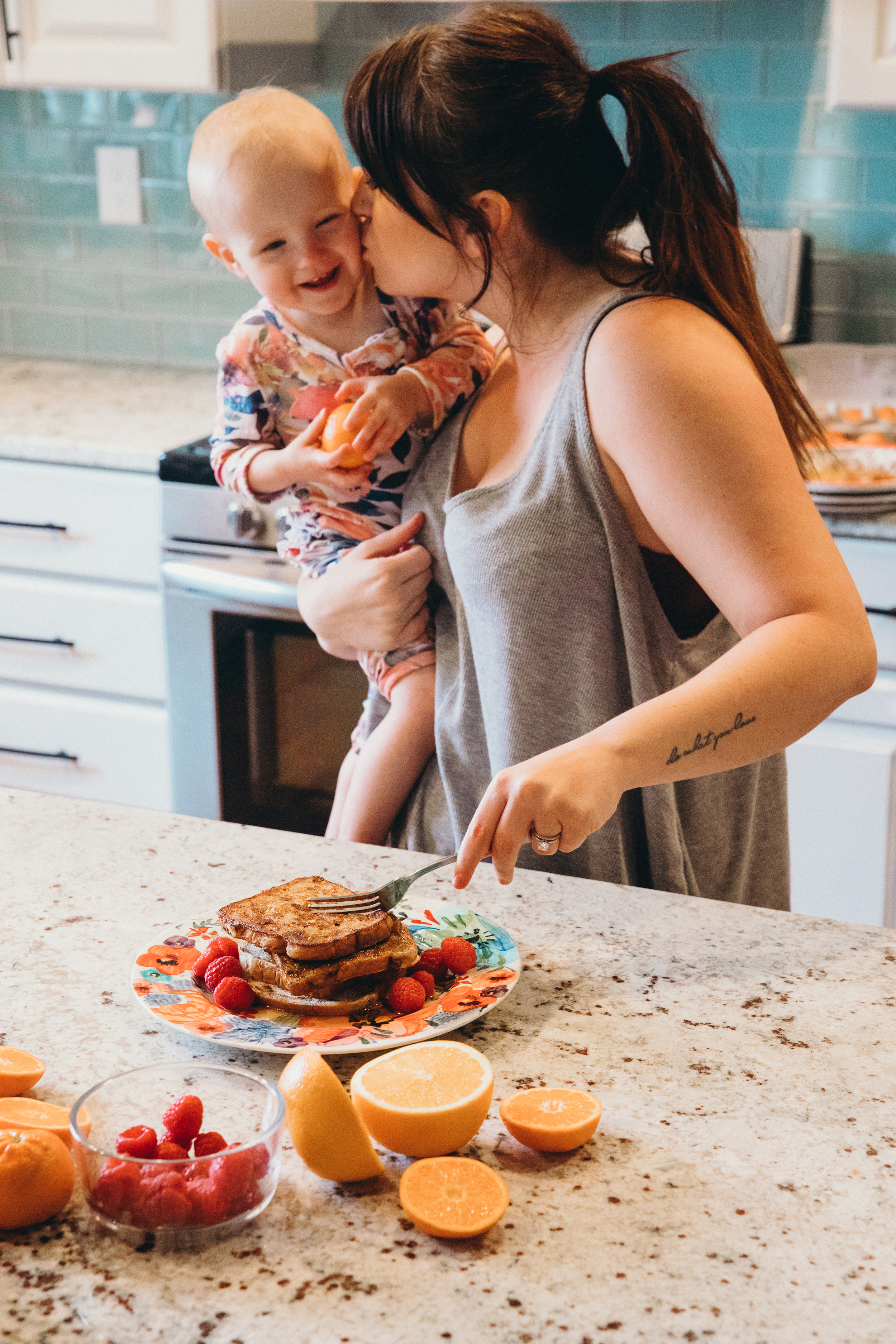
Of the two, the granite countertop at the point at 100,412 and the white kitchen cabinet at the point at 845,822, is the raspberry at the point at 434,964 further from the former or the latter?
the granite countertop at the point at 100,412

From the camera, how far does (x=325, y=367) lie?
1.65 meters

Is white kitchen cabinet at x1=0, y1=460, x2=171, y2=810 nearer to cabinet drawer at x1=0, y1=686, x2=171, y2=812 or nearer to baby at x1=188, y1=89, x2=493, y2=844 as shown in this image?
cabinet drawer at x1=0, y1=686, x2=171, y2=812

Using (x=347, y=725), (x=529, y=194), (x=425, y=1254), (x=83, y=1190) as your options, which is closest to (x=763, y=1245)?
(x=425, y=1254)

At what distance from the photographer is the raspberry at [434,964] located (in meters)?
0.92

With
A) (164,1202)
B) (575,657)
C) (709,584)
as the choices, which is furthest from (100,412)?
(164,1202)

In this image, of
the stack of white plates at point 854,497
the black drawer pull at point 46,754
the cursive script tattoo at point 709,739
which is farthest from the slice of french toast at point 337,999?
the black drawer pull at point 46,754

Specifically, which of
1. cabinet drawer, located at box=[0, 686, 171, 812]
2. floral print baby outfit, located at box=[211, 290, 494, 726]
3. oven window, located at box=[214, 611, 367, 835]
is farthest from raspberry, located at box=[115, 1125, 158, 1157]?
cabinet drawer, located at box=[0, 686, 171, 812]

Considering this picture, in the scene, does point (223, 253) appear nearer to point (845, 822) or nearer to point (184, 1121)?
point (184, 1121)

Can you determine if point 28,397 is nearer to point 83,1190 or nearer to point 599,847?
point 599,847

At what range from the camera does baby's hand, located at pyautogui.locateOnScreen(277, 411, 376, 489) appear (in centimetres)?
148

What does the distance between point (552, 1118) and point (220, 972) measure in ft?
0.89

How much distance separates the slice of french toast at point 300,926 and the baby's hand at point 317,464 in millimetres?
652

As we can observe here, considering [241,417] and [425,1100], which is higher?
[241,417]

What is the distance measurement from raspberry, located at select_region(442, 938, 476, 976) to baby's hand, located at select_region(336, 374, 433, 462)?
69 centimetres
